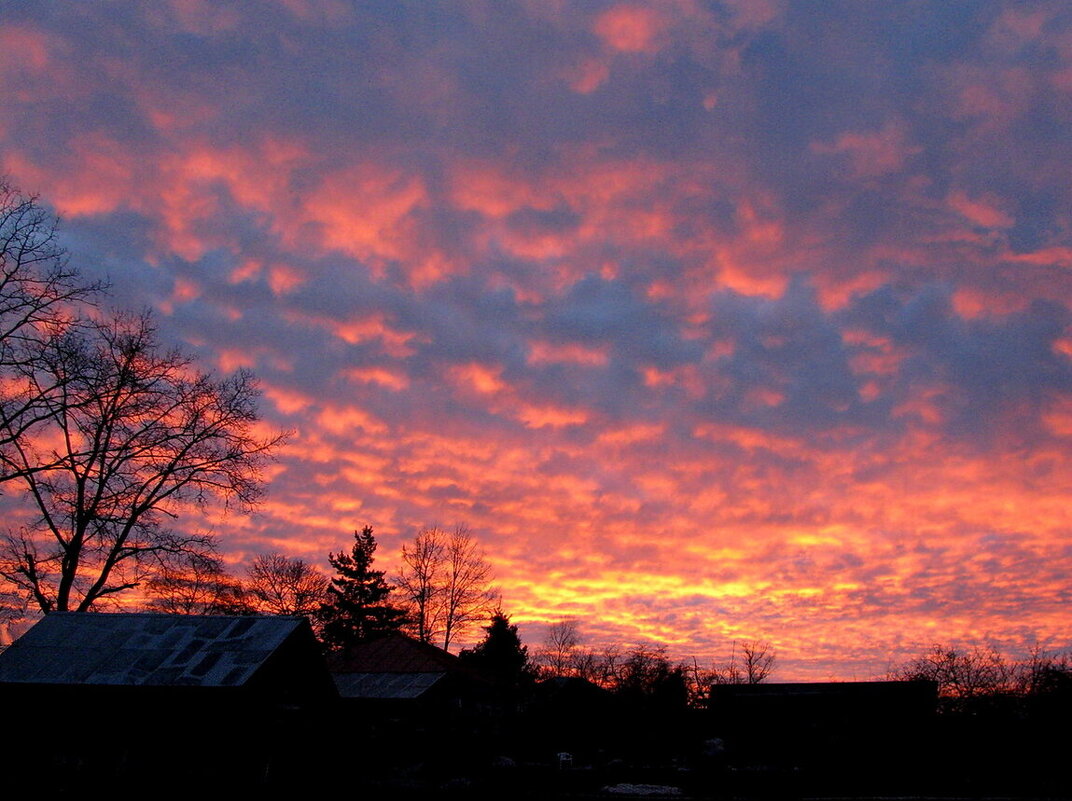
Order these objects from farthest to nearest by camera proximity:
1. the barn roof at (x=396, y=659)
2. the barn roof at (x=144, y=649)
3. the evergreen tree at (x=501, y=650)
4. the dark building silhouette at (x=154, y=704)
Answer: the evergreen tree at (x=501, y=650)
the barn roof at (x=396, y=659)
the barn roof at (x=144, y=649)
the dark building silhouette at (x=154, y=704)

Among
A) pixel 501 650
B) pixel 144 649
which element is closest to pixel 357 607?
pixel 501 650

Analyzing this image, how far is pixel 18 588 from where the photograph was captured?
30.7 metres

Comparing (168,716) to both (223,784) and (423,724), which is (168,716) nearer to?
(223,784)

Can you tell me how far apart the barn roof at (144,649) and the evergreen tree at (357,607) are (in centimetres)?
5590

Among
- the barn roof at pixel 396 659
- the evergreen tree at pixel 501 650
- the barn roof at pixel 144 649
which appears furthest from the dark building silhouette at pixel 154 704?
the evergreen tree at pixel 501 650

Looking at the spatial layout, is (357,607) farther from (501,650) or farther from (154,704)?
(154,704)

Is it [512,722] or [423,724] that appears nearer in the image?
[423,724]

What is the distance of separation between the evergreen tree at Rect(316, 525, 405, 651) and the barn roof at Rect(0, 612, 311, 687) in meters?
55.9

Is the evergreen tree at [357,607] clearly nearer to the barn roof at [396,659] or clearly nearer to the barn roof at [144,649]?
the barn roof at [396,659]

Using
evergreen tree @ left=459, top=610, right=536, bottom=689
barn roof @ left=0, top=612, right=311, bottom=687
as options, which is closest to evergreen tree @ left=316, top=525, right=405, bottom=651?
evergreen tree @ left=459, top=610, right=536, bottom=689

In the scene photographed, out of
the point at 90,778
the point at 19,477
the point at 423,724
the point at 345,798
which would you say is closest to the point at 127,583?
the point at 19,477

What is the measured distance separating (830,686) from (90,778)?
3740 cm

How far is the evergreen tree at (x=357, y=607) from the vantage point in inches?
3100

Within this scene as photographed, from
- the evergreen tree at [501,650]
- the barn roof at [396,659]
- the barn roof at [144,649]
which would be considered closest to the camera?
the barn roof at [144,649]
